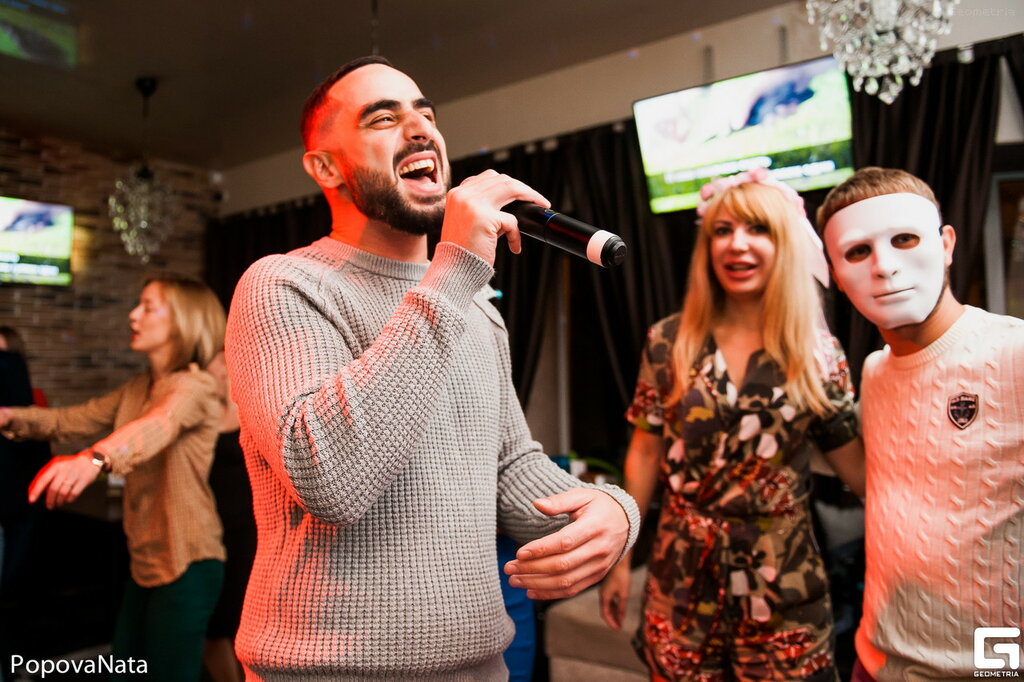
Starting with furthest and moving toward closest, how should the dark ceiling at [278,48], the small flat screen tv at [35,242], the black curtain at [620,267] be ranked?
the small flat screen tv at [35,242] < the black curtain at [620,267] < the dark ceiling at [278,48]

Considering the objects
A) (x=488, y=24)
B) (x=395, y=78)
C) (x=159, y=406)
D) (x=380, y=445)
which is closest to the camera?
(x=380, y=445)

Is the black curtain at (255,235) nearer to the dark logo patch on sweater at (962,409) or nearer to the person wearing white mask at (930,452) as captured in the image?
the person wearing white mask at (930,452)

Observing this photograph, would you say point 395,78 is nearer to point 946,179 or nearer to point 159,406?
point 159,406

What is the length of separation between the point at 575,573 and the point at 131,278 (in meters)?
5.38

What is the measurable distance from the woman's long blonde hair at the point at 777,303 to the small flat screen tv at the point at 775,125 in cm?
87

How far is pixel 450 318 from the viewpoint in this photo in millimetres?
818

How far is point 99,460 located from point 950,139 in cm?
297

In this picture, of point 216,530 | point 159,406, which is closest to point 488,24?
point 159,406

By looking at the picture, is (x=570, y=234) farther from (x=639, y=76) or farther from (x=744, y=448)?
(x=639, y=76)

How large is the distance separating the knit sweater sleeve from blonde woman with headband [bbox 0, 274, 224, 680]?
4.12 feet

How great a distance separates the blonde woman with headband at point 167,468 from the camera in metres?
2.06

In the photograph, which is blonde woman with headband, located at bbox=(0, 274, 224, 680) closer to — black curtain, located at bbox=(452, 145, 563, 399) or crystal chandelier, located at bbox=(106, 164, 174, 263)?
black curtain, located at bbox=(452, 145, 563, 399)

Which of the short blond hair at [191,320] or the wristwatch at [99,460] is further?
the short blond hair at [191,320]

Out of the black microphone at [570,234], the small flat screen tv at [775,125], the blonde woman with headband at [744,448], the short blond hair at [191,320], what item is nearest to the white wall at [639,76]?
the small flat screen tv at [775,125]
